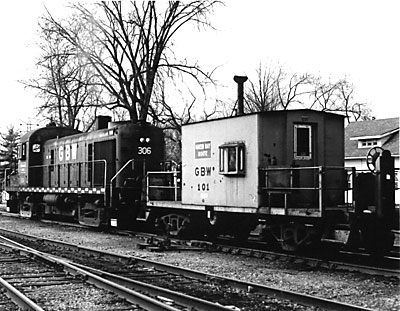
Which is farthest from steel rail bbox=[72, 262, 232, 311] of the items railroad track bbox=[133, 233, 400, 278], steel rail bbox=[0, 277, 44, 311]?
railroad track bbox=[133, 233, 400, 278]

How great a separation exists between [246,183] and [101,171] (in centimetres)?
805

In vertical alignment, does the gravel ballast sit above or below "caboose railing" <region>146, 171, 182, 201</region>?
below

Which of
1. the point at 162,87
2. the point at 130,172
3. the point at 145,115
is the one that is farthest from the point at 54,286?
the point at 162,87

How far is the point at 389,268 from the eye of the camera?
10422mm

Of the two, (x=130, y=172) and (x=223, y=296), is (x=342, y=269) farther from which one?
(x=130, y=172)

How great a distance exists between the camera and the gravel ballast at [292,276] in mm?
8125

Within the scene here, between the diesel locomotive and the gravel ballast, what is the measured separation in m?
0.97

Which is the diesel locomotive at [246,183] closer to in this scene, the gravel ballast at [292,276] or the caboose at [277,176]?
the caboose at [277,176]

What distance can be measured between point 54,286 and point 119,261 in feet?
9.44

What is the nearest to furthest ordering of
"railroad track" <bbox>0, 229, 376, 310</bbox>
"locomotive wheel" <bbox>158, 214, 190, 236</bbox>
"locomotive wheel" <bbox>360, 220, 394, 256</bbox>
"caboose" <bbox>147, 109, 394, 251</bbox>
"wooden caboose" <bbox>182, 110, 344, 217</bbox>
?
1. "railroad track" <bbox>0, 229, 376, 310</bbox>
2. "locomotive wheel" <bbox>360, 220, 394, 256</bbox>
3. "caboose" <bbox>147, 109, 394, 251</bbox>
4. "wooden caboose" <bbox>182, 110, 344, 217</bbox>
5. "locomotive wheel" <bbox>158, 214, 190, 236</bbox>

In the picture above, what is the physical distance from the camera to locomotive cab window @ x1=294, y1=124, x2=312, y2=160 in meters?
12.5

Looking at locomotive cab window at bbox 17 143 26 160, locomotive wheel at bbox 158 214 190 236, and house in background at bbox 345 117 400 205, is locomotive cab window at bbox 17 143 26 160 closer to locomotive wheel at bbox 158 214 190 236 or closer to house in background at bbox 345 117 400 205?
locomotive wheel at bbox 158 214 190 236

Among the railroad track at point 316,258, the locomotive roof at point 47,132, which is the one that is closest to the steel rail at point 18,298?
the railroad track at point 316,258

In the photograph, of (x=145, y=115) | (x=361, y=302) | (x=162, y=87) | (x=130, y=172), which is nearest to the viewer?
(x=361, y=302)
